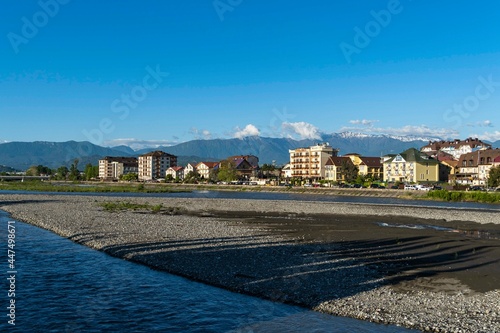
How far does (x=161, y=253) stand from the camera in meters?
21.9

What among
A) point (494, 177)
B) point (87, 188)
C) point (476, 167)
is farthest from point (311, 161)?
point (87, 188)

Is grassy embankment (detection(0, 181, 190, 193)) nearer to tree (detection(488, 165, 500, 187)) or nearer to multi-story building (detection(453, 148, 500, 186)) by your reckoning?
tree (detection(488, 165, 500, 187))

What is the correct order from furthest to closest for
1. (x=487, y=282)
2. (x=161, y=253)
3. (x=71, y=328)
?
(x=161, y=253) < (x=487, y=282) < (x=71, y=328)

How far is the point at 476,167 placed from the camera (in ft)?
409

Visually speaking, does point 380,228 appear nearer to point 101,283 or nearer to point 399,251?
point 399,251

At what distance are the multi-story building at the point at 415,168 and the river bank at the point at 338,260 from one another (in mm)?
94008

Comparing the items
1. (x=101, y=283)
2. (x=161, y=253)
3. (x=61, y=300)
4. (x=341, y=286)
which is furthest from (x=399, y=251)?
(x=61, y=300)

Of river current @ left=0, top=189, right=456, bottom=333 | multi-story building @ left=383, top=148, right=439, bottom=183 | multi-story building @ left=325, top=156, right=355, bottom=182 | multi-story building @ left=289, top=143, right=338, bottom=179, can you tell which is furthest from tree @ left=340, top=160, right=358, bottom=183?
river current @ left=0, top=189, right=456, bottom=333

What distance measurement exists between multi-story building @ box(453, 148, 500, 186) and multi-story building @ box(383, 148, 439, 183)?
22.1 feet

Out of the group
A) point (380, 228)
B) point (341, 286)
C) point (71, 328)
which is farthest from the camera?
point (380, 228)

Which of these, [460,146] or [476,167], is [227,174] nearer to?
[476,167]

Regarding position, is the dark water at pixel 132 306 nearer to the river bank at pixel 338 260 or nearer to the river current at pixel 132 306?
the river current at pixel 132 306

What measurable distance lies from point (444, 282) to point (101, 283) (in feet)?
44.3

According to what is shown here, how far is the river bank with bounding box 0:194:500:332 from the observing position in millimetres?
13883
